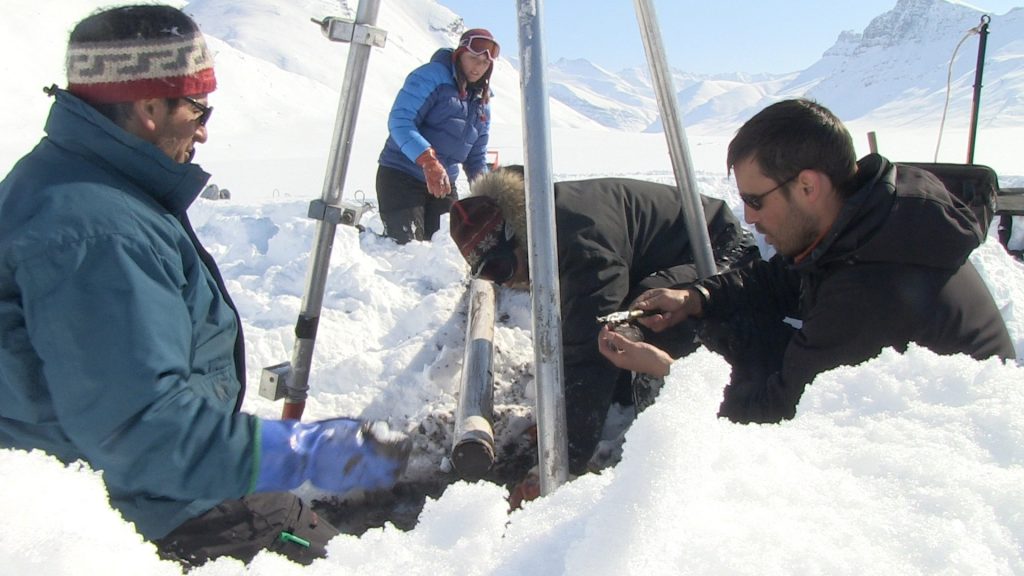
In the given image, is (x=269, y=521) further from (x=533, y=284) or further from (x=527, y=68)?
(x=527, y=68)

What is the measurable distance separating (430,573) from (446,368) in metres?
2.58

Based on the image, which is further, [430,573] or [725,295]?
[725,295]

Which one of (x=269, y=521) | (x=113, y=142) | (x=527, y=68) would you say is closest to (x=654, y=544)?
(x=527, y=68)

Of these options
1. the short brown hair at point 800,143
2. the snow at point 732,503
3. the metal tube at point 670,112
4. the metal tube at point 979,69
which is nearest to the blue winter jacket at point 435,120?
the metal tube at point 670,112

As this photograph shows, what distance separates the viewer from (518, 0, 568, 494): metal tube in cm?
138

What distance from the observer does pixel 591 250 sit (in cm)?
243

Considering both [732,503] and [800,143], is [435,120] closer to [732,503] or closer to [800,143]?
[800,143]

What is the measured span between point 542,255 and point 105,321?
81 cm

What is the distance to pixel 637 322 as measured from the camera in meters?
2.29

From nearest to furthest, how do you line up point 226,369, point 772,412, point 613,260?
1. point 226,369
2. point 772,412
3. point 613,260

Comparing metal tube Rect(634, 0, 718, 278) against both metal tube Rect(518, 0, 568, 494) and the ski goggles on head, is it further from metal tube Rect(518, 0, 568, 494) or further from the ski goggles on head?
the ski goggles on head

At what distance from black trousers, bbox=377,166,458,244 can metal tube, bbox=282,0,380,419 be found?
197 centimetres

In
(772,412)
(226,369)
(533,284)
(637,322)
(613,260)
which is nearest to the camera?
(533,284)

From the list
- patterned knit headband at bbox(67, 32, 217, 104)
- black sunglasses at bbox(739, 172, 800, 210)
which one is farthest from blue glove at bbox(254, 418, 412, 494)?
black sunglasses at bbox(739, 172, 800, 210)
